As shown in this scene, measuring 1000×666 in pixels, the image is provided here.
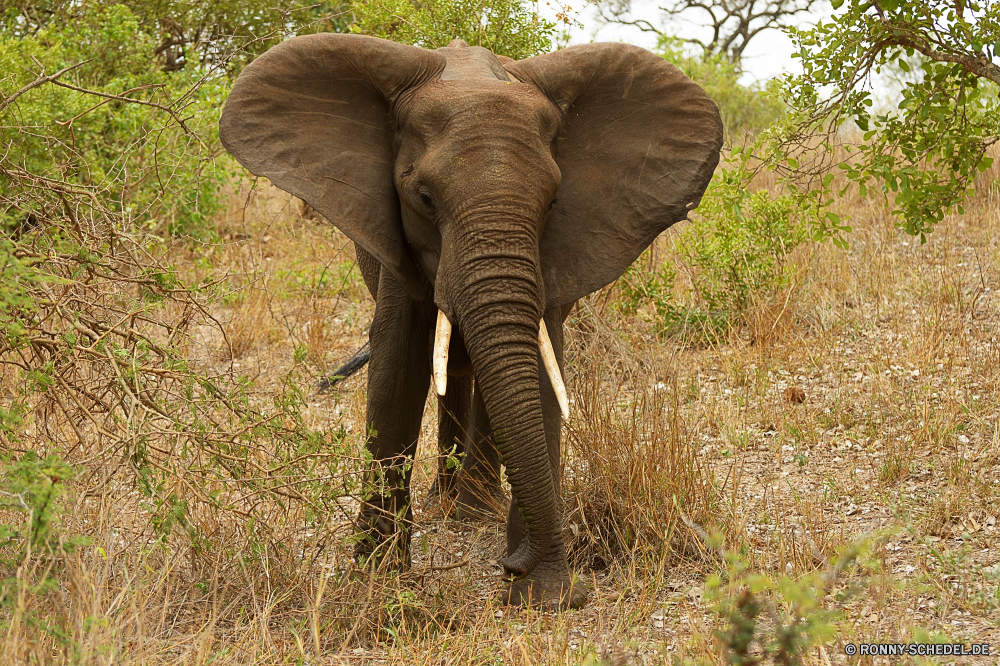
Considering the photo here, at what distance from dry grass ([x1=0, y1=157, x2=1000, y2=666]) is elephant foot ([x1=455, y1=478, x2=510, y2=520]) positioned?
0.47 feet

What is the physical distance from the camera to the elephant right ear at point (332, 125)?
4383 mm

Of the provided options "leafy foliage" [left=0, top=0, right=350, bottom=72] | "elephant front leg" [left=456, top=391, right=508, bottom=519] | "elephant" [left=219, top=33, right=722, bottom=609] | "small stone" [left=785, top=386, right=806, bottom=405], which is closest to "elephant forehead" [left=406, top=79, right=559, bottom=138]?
"elephant" [left=219, top=33, right=722, bottom=609]

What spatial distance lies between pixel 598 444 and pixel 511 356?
3.63ft

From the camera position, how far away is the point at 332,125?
4508mm

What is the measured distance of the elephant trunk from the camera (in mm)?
4020

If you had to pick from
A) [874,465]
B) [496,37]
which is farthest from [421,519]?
[496,37]

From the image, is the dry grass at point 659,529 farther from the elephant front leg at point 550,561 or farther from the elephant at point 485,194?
the elephant at point 485,194

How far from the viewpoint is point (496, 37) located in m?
8.04

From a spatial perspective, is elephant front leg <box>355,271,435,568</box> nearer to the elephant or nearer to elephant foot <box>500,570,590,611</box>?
the elephant

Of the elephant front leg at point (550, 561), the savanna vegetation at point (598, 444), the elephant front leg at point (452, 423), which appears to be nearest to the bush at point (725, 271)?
the savanna vegetation at point (598, 444)

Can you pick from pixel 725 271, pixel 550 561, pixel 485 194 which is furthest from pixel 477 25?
pixel 550 561

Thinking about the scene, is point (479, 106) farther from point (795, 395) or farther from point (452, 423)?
point (795, 395)

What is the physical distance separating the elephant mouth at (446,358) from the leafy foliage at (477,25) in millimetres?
4105

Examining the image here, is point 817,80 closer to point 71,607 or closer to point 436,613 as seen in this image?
point 436,613
